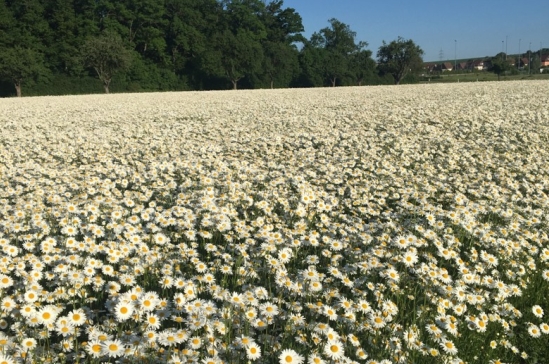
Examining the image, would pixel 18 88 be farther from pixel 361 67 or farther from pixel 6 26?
pixel 361 67

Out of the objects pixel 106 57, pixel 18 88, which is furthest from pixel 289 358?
pixel 18 88

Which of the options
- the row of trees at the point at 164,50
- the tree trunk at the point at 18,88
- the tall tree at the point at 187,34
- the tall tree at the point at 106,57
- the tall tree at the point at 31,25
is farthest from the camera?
the tall tree at the point at 187,34

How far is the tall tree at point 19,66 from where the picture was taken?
158ft

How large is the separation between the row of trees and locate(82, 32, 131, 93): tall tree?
0.12m

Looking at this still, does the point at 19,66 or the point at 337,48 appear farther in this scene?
the point at 337,48

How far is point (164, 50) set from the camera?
68.2 m

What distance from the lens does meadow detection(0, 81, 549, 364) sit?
314 centimetres

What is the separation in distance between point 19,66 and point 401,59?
7260 centimetres

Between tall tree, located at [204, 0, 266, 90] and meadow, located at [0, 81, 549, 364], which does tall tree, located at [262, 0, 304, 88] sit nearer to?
tall tree, located at [204, 0, 266, 90]

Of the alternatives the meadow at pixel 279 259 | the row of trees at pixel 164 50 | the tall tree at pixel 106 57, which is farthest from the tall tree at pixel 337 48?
the meadow at pixel 279 259

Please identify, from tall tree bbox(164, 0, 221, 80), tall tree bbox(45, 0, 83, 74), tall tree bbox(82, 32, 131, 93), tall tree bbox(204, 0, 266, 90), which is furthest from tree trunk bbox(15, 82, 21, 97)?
tall tree bbox(204, 0, 266, 90)

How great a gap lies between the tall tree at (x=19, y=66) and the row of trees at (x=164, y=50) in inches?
4.4

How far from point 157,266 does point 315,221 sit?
7.94 ft

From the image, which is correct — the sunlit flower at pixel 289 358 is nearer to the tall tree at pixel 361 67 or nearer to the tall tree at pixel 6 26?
the tall tree at pixel 6 26
